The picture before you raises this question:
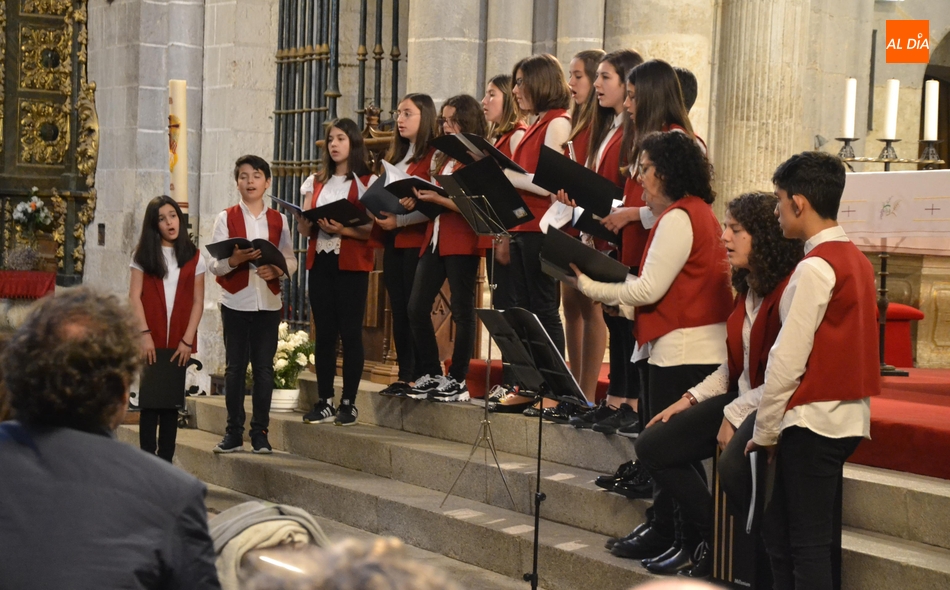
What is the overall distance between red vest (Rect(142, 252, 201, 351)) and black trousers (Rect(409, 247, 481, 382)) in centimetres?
115

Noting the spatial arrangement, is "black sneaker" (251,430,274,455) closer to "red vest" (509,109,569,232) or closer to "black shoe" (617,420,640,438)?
"red vest" (509,109,569,232)

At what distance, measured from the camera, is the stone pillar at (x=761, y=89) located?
23.9 feet

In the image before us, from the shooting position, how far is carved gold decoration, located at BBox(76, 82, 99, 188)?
37.9ft

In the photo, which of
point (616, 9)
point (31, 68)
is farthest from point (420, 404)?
point (31, 68)

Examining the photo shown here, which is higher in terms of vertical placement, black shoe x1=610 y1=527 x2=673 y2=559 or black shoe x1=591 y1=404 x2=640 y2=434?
black shoe x1=591 y1=404 x2=640 y2=434

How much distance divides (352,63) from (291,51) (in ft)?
2.09

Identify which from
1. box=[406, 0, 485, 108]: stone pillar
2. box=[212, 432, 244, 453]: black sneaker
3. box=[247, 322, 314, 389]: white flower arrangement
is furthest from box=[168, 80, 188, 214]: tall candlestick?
box=[212, 432, 244, 453]: black sneaker

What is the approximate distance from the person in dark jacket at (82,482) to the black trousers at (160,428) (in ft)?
13.7

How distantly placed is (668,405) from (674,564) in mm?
552

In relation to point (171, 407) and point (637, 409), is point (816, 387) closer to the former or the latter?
point (637, 409)

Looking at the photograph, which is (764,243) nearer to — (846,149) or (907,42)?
(846,149)

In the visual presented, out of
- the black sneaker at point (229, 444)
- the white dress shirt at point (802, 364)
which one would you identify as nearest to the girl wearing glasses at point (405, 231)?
the black sneaker at point (229, 444)

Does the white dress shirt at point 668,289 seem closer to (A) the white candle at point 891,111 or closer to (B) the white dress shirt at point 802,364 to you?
(B) the white dress shirt at point 802,364

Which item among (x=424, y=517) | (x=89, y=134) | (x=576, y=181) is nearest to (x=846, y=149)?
(x=576, y=181)
